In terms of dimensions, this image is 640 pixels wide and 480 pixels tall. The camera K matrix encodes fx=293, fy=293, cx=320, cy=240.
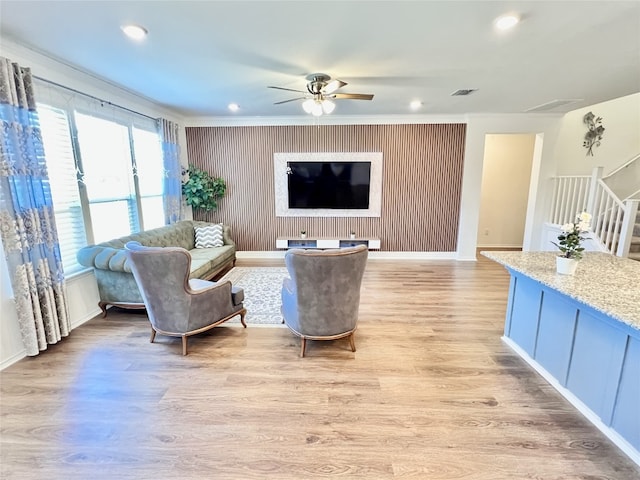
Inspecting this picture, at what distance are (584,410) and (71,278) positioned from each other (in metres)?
4.62

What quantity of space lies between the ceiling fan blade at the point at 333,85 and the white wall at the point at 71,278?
2.65 meters

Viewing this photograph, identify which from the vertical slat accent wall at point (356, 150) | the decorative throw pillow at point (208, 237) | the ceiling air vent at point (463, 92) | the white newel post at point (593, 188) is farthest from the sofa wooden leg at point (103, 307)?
the white newel post at point (593, 188)

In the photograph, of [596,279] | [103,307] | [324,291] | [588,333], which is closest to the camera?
[588,333]

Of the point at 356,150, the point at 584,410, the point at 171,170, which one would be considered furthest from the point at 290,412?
the point at 356,150

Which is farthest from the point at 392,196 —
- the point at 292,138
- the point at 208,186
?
the point at 208,186

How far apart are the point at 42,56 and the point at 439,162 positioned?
5595 millimetres

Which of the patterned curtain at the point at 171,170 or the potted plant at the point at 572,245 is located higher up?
the patterned curtain at the point at 171,170

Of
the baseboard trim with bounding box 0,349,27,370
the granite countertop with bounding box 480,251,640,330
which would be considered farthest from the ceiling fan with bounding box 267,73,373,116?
the baseboard trim with bounding box 0,349,27,370

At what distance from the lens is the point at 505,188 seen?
6.59 metres

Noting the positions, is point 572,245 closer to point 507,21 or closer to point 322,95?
point 507,21

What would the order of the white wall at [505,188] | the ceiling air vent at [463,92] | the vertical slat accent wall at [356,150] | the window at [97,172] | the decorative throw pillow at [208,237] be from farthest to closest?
the white wall at [505,188], the vertical slat accent wall at [356,150], the decorative throw pillow at [208,237], the ceiling air vent at [463,92], the window at [97,172]

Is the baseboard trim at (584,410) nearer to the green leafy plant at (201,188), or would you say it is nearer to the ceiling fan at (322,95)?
the ceiling fan at (322,95)

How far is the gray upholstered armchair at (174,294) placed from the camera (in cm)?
244

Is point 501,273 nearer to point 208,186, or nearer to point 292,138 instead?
point 292,138
